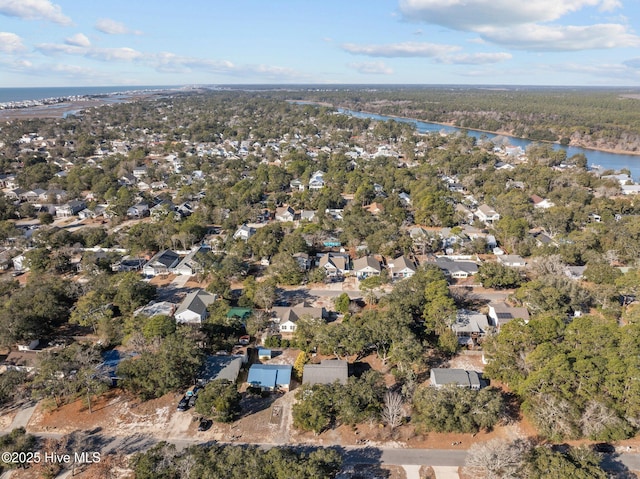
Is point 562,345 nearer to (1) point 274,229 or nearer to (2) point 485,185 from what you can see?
(1) point 274,229

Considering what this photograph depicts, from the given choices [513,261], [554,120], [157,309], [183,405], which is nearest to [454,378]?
[183,405]

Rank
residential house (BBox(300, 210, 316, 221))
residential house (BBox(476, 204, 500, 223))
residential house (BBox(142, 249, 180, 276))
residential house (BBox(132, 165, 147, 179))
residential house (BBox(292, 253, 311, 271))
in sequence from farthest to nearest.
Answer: residential house (BBox(132, 165, 147, 179)) < residential house (BBox(476, 204, 500, 223)) < residential house (BBox(300, 210, 316, 221)) < residential house (BBox(292, 253, 311, 271)) < residential house (BBox(142, 249, 180, 276))

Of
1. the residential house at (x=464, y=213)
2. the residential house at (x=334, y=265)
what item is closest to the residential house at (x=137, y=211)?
the residential house at (x=334, y=265)

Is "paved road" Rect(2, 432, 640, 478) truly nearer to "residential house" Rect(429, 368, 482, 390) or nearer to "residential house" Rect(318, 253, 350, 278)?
"residential house" Rect(429, 368, 482, 390)

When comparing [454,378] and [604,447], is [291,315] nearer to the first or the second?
[454,378]

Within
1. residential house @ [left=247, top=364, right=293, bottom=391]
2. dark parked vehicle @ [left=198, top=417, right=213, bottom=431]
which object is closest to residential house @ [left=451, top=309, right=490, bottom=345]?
residential house @ [left=247, top=364, right=293, bottom=391]

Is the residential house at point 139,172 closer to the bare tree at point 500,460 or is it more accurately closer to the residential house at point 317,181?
the residential house at point 317,181
